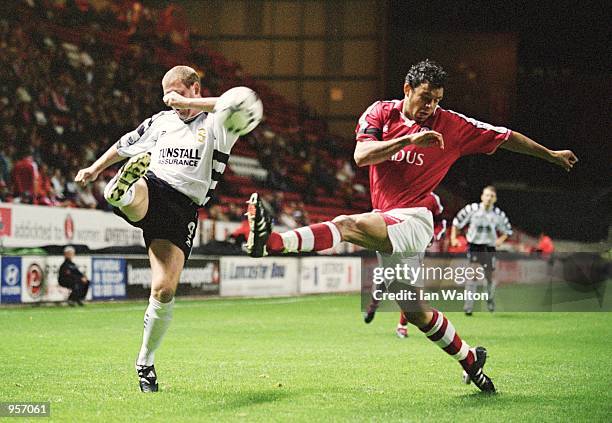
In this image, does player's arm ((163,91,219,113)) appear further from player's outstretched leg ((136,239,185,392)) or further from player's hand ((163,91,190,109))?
player's outstretched leg ((136,239,185,392))

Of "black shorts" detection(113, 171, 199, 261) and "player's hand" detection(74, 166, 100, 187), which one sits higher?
"player's hand" detection(74, 166, 100, 187)

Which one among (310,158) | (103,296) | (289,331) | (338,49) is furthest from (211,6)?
(289,331)

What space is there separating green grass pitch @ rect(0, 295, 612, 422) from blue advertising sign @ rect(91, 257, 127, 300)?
264cm

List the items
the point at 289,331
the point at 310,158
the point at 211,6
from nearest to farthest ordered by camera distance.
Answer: the point at 289,331 < the point at 310,158 < the point at 211,6

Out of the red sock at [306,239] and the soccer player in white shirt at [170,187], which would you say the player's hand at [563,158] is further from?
the soccer player in white shirt at [170,187]

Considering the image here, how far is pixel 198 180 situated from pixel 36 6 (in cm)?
2192

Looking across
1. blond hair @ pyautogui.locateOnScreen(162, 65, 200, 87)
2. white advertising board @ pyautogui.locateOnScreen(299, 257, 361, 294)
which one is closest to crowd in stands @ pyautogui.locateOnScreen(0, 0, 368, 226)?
white advertising board @ pyautogui.locateOnScreen(299, 257, 361, 294)

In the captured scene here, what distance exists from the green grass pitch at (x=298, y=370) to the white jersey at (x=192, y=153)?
1.49 metres

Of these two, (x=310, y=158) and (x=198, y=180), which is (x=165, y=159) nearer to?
A: (x=198, y=180)

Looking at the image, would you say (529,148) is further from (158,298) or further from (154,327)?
(154,327)

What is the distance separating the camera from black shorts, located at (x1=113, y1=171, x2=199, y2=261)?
6805 mm

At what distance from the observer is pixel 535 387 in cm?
750

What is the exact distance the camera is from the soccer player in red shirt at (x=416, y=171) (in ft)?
21.7

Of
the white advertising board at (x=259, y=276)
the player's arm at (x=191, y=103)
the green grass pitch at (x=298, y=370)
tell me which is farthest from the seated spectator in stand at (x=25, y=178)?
the player's arm at (x=191, y=103)
